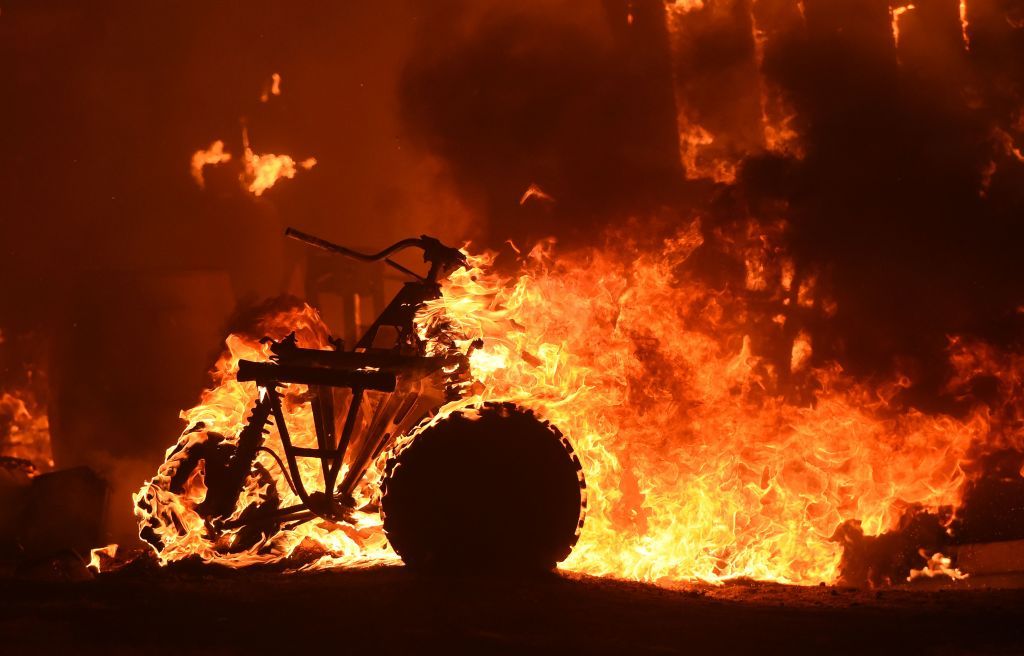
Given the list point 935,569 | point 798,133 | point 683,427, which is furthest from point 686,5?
point 935,569

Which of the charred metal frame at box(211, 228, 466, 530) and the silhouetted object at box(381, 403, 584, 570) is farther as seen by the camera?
the charred metal frame at box(211, 228, 466, 530)

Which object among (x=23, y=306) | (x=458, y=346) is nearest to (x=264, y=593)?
(x=458, y=346)

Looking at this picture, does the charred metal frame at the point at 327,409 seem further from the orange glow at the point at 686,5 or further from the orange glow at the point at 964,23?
the orange glow at the point at 964,23

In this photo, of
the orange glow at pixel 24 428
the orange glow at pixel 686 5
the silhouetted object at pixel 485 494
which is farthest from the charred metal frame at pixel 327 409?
the orange glow at pixel 24 428

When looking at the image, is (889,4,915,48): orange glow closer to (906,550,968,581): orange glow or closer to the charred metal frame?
(906,550,968,581): orange glow

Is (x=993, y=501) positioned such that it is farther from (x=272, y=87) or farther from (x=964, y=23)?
(x=272, y=87)

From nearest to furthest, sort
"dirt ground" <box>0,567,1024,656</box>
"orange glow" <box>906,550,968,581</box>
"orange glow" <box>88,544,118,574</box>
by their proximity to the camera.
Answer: "dirt ground" <box>0,567,1024,656</box> → "orange glow" <box>88,544,118,574</box> → "orange glow" <box>906,550,968,581</box>

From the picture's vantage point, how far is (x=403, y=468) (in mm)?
7598

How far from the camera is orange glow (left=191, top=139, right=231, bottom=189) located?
63.0 feet

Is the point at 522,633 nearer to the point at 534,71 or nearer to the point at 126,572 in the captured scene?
the point at 126,572

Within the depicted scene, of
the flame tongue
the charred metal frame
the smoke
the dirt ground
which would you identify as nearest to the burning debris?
the smoke

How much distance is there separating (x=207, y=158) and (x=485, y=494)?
46.5 ft

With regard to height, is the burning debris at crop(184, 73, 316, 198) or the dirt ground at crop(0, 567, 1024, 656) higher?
the burning debris at crop(184, 73, 316, 198)

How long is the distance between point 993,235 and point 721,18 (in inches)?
276
